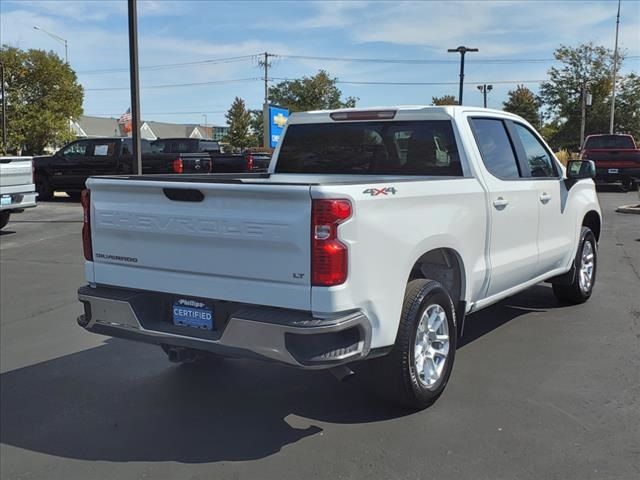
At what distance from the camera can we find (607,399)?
4.33 m

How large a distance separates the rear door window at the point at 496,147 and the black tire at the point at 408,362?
4.68 feet

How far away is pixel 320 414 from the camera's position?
421 centimetres

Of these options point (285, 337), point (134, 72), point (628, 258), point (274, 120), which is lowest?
point (628, 258)

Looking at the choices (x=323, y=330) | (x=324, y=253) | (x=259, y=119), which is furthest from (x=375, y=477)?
(x=259, y=119)

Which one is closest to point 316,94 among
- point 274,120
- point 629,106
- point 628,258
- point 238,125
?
point 238,125

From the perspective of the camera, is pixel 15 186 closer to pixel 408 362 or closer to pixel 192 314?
pixel 192 314

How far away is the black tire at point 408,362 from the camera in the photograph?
3.86 m

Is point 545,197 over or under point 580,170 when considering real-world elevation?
under

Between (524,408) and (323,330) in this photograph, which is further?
(524,408)

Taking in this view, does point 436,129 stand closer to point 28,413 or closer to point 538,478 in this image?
point 538,478

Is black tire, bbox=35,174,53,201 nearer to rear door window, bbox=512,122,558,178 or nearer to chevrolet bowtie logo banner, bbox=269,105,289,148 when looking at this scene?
chevrolet bowtie logo banner, bbox=269,105,289,148

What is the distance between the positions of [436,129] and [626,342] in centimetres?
244

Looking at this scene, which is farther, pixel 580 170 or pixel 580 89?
pixel 580 89

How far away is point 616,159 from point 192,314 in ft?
63.8
